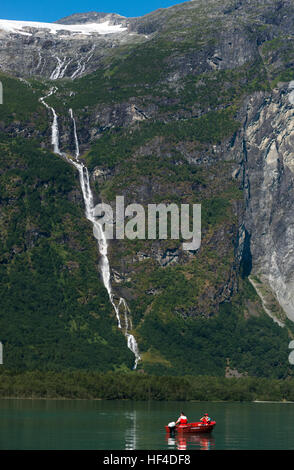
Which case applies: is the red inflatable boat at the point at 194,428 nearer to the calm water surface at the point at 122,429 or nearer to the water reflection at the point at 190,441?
the water reflection at the point at 190,441

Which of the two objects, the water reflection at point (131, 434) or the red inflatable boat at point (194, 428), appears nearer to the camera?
the water reflection at point (131, 434)

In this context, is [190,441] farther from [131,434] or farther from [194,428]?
[131,434]

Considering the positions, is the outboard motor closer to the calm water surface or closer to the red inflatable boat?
the red inflatable boat

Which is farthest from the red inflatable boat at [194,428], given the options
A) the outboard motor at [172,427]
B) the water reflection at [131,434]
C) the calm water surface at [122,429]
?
the water reflection at [131,434]

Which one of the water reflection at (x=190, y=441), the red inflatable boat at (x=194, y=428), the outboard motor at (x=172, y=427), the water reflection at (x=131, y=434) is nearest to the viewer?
the water reflection at (x=131, y=434)
